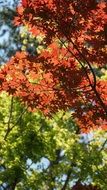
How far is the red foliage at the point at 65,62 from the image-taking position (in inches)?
319

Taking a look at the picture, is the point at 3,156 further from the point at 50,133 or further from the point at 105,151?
the point at 105,151

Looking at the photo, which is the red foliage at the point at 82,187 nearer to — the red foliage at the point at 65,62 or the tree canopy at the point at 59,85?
the tree canopy at the point at 59,85

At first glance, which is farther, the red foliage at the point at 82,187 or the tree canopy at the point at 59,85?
the red foliage at the point at 82,187

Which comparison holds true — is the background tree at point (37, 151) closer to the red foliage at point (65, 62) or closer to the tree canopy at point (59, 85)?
the tree canopy at point (59, 85)

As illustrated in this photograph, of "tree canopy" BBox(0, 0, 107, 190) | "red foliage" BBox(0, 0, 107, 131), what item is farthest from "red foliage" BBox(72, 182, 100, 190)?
"red foliage" BBox(0, 0, 107, 131)

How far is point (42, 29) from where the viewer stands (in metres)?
8.47

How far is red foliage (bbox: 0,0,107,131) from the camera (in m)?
8.11

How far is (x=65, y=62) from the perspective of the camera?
907cm

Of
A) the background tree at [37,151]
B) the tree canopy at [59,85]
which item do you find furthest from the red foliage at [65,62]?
the background tree at [37,151]

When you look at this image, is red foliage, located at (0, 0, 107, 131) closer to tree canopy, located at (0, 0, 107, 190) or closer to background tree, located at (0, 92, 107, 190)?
tree canopy, located at (0, 0, 107, 190)

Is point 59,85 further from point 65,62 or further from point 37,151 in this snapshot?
point 37,151

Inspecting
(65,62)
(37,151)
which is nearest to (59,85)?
(65,62)

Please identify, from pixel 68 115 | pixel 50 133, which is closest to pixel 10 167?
pixel 50 133

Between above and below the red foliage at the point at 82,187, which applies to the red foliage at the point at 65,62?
above
